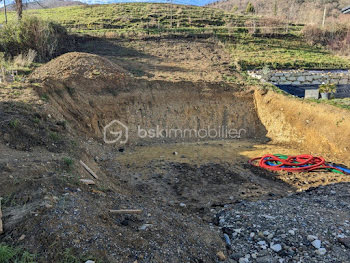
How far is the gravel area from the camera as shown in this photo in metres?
4.70

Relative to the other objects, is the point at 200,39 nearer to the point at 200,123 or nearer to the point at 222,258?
the point at 200,123

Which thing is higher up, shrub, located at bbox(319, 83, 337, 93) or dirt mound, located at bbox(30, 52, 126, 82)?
dirt mound, located at bbox(30, 52, 126, 82)

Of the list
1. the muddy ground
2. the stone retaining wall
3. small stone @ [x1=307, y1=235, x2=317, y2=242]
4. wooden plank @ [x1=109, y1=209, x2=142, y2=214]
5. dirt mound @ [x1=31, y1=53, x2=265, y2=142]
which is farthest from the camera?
the stone retaining wall

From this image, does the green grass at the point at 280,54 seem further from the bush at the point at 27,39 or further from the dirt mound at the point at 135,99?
the bush at the point at 27,39

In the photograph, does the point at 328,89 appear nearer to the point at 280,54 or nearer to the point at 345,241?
the point at 280,54

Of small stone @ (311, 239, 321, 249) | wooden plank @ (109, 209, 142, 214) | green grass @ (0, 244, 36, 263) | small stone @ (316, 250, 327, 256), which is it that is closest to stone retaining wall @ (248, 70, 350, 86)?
small stone @ (311, 239, 321, 249)

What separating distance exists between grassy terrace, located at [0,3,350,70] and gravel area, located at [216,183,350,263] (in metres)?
13.5

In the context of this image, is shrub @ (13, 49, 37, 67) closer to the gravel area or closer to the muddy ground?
the muddy ground

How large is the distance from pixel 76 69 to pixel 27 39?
5.09 m

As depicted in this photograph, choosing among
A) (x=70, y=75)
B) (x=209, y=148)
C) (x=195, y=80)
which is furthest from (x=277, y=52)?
(x=70, y=75)

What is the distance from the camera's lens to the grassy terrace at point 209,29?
20.3m

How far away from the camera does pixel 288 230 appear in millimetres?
5250

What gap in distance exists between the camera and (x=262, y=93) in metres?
14.2

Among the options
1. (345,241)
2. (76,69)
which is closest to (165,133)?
(76,69)
